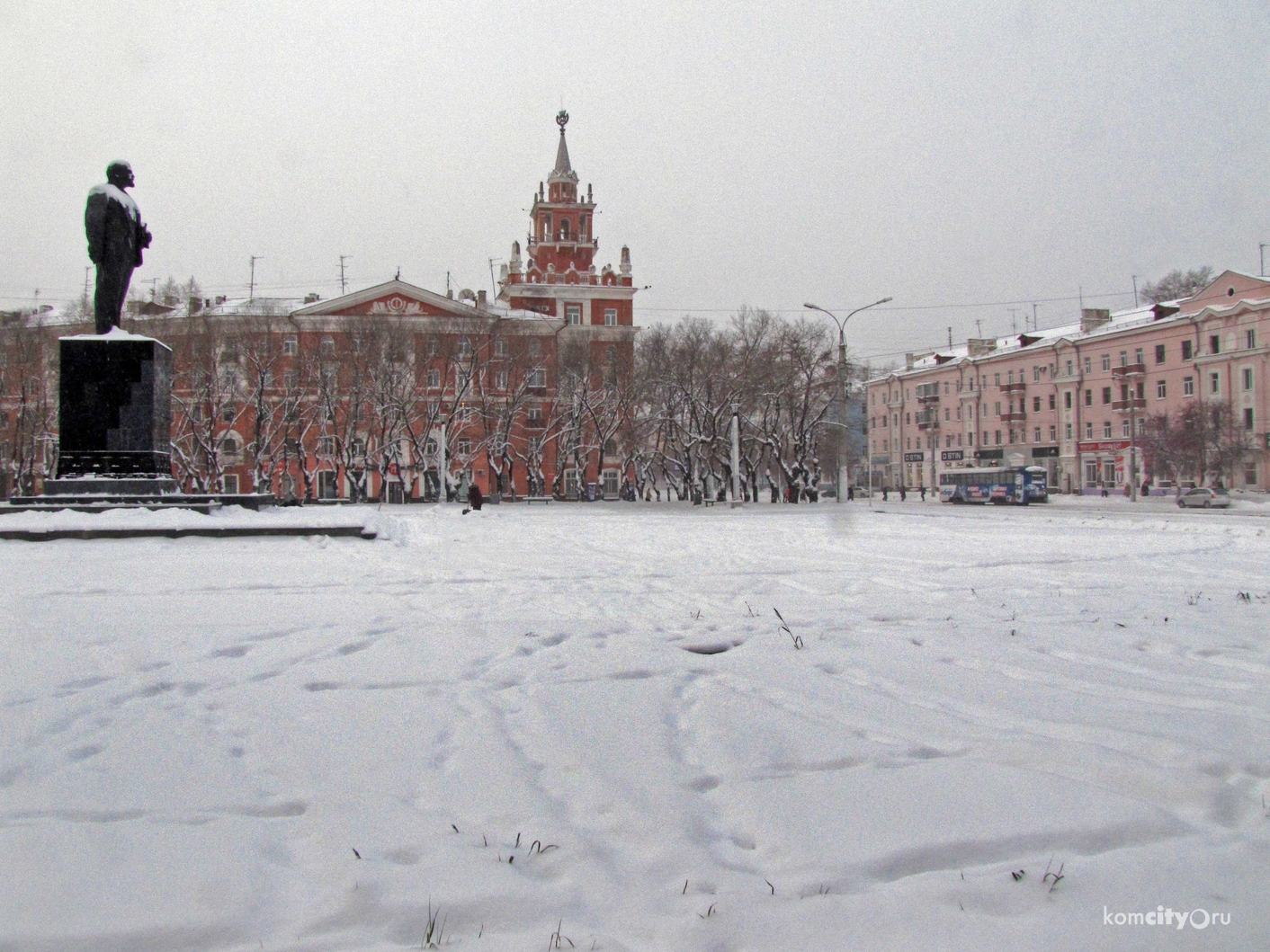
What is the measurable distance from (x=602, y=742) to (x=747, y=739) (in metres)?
0.60

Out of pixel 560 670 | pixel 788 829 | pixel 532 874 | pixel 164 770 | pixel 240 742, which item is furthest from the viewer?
pixel 560 670

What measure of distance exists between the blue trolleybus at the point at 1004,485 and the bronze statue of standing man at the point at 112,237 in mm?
42245

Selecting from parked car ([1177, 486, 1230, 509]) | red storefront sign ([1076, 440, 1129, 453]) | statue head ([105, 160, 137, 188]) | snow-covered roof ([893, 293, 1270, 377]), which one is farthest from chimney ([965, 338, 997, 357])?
statue head ([105, 160, 137, 188])

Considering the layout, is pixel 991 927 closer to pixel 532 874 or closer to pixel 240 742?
pixel 532 874

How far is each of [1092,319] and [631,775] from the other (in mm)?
68759

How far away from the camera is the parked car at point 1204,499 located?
131ft

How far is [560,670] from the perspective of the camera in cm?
499

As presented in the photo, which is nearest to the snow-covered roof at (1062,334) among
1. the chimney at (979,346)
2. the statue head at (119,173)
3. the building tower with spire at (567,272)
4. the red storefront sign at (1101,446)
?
the chimney at (979,346)

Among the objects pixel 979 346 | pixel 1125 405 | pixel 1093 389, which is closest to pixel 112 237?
pixel 1125 405

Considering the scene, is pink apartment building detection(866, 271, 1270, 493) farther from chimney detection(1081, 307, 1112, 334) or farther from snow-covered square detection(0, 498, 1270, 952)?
snow-covered square detection(0, 498, 1270, 952)

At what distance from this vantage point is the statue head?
1465cm

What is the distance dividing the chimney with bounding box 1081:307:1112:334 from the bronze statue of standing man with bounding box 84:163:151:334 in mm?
62240

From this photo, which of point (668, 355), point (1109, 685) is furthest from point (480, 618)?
point (668, 355)

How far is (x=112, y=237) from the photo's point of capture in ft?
47.3
